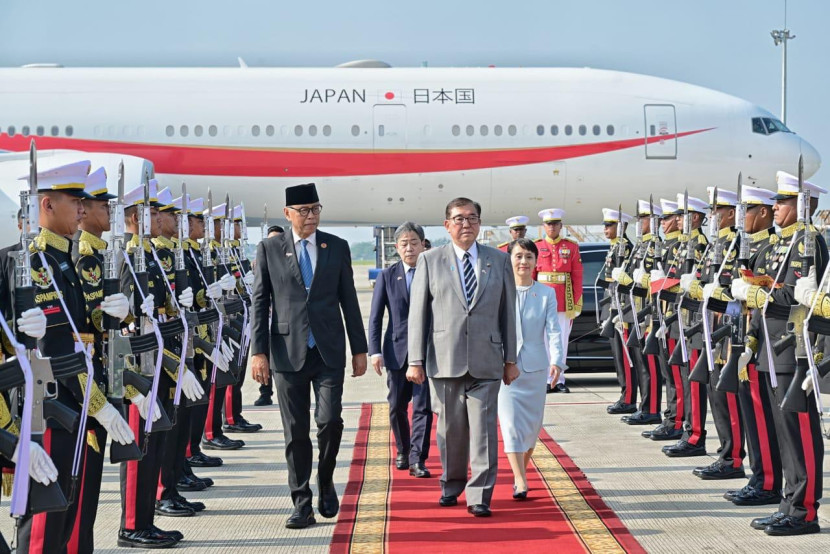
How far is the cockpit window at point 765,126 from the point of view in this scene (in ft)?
61.2

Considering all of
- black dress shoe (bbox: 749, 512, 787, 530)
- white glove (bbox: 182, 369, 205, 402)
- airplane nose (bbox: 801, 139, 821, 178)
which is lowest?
black dress shoe (bbox: 749, 512, 787, 530)

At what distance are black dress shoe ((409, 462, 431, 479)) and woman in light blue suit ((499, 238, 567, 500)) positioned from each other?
650 millimetres

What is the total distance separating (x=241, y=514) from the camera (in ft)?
20.6

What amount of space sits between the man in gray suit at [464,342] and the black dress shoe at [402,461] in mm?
1144

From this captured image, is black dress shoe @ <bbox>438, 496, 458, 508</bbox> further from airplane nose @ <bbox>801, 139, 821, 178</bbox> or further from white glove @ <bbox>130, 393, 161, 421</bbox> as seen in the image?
airplane nose @ <bbox>801, 139, 821, 178</bbox>

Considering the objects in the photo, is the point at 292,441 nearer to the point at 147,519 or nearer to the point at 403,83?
the point at 147,519

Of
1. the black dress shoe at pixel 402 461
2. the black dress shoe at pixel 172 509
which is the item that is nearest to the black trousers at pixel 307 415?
the black dress shoe at pixel 172 509

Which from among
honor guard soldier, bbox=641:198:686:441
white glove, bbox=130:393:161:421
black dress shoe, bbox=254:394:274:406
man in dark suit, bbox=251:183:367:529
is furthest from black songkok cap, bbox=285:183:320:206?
black dress shoe, bbox=254:394:274:406

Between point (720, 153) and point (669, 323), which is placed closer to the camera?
point (669, 323)

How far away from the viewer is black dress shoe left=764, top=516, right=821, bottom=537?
221 inches

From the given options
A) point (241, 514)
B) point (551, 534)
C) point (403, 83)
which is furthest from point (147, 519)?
point (403, 83)

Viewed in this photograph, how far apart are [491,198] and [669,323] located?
34.9 ft

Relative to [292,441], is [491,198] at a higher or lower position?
higher

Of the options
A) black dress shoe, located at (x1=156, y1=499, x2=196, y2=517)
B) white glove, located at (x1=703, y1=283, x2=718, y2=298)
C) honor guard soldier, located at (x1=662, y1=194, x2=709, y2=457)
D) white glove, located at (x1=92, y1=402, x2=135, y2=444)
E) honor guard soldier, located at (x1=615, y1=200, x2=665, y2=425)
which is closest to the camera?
white glove, located at (x1=92, y1=402, x2=135, y2=444)
